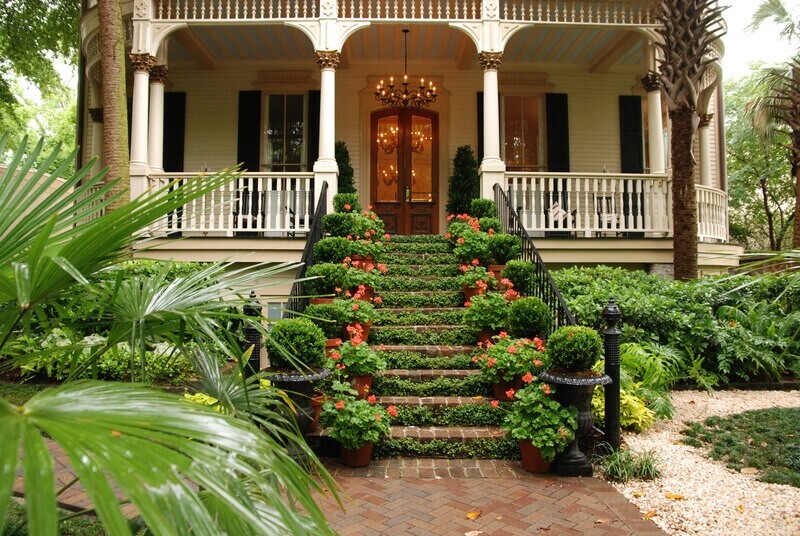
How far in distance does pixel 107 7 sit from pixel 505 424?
324 inches

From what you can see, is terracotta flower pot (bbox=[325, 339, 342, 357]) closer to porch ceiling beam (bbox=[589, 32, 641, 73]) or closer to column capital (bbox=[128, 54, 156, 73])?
column capital (bbox=[128, 54, 156, 73])

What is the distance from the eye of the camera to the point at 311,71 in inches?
469

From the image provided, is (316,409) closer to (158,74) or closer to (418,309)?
(418,309)

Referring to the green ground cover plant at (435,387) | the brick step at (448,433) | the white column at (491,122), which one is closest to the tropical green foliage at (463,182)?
the white column at (491,122)

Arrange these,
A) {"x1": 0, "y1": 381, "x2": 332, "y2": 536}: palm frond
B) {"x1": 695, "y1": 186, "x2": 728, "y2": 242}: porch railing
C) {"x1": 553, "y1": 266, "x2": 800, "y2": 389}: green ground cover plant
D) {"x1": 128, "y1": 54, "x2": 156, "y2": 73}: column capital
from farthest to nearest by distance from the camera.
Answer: {"x1": 695, "y1": 186, "x2": 728, "y2": 242}: porch railing
{"x1": 128, "y1": 54, "x2": 156, "y2": 73}: column capital
{"x1": 553, "y1": 266, "x2": 800, "y2": 389}: green ground cover plant
{"x1": 0, "y1": 381, "x2": 332, "y2": 536}: palm frond

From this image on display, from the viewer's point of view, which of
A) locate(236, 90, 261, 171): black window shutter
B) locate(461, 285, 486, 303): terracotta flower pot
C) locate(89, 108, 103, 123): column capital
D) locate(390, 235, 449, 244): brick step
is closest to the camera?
locate(461, 285, 486, 303): terracotta flower pot

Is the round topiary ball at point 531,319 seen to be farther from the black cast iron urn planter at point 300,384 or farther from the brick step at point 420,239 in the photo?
the brick step at point 420,239

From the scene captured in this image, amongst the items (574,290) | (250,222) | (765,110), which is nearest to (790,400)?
(574,290)

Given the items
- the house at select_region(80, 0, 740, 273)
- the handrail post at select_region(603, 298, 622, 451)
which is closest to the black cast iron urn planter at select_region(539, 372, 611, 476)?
the handrail post at select_region(603, 298, 622, 451)

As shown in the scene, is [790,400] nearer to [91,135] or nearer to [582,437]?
[582,437]

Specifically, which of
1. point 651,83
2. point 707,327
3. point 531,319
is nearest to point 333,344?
point 531,319

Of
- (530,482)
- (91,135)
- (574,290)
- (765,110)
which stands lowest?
Answer: (530,482)

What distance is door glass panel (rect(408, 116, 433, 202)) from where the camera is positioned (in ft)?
39.7

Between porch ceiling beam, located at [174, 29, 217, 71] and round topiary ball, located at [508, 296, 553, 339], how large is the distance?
8.14 metres
